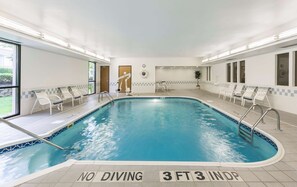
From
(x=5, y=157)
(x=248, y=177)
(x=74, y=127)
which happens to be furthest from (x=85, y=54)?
(x=248, y=177)

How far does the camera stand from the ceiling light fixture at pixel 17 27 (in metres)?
3.17

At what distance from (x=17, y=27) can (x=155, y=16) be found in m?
2.89

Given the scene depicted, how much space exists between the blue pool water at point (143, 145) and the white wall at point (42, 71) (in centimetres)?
194

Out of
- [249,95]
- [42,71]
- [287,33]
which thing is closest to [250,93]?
[249,95]

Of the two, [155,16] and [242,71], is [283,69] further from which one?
[155,16]

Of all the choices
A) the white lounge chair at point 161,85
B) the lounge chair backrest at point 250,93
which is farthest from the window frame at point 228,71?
the white lounge chair at point 161,85

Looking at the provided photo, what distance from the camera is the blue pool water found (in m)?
2.65

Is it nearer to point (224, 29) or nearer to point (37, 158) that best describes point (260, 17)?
point (224, 29)

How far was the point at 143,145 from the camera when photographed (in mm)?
3324

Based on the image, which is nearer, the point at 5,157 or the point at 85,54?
the point at 5,157

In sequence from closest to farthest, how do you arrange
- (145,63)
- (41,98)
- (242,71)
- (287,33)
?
1. (287,33)
2. (41,98)
3. (242,71)
4. (145,63)

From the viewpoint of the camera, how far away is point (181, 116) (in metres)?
5.68

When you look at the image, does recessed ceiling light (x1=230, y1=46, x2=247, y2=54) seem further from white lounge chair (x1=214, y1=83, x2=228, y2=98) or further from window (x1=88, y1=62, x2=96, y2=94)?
window (x1=88, y1=62, x2=96, y2=94)

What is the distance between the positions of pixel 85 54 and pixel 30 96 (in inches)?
108
